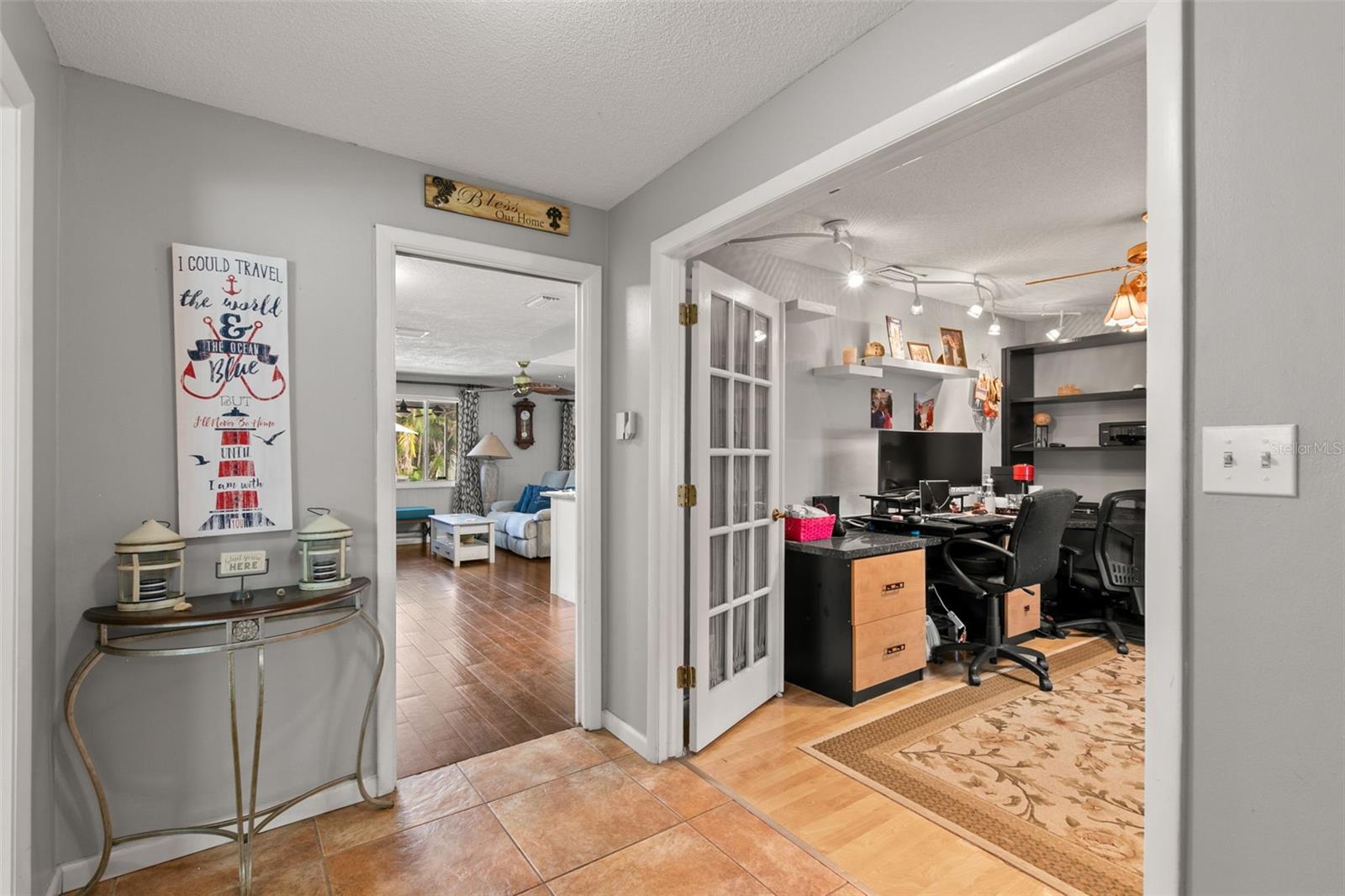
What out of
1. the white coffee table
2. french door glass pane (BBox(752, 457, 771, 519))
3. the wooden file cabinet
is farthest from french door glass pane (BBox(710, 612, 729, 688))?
the white coffee table

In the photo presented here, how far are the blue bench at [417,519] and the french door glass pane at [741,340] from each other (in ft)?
22.0

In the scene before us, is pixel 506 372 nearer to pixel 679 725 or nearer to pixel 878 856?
pixel 679 725

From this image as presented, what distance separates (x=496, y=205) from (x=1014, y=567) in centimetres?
314

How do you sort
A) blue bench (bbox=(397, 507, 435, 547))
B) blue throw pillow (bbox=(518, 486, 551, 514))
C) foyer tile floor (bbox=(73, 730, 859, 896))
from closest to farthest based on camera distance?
foyer tile floor (bbox=(73, 730, 859, 896)) → blue throw pillow (bbox=(518, 486, 551, 514)) → blue bench (bbox=(397, 507, 435, 547))

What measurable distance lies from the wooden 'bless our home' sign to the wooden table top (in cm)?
149

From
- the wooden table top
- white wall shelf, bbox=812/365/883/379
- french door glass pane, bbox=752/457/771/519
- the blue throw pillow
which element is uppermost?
white wall shelf, bbox=812/365/883/379

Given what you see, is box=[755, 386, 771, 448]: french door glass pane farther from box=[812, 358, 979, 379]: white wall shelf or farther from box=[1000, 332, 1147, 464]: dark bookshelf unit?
box=[1000, 332, 1147, 464]: dark bookshelf unit

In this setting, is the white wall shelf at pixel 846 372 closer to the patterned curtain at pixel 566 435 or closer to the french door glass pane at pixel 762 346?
the french door glass pane at pixel 762 346

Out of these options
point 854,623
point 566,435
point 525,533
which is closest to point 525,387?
point 525,533

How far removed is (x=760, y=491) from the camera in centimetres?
319

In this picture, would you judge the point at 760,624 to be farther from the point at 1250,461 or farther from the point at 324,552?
the point at 1250,461

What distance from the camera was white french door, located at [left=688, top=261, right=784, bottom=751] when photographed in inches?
107

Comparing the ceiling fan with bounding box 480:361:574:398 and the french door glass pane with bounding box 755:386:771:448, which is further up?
the ceiling fan with bounding box 480:361:574:398

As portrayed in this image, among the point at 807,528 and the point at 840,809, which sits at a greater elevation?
the point at 807,528
